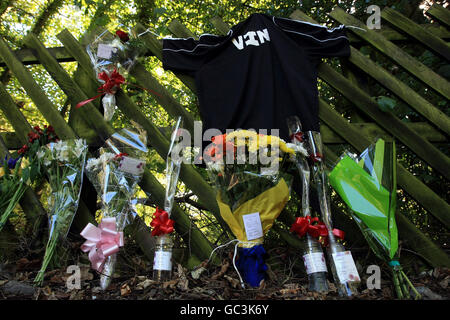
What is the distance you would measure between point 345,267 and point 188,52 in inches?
58.3

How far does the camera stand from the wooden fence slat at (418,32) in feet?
6.23

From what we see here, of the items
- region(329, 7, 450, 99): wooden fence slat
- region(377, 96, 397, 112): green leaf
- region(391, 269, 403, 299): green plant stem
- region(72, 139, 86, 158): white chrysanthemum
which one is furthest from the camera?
region(329, 7, 450, 99): wooden fence slat

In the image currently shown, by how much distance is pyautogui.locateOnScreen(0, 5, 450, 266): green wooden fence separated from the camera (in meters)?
1.59

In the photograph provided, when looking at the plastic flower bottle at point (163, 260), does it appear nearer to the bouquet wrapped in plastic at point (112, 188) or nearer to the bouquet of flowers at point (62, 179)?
the bouquet wrapped in plastic at point (112, 188)

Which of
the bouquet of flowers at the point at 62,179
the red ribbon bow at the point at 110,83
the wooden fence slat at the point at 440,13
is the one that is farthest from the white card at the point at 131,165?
the wooden fence slat at the point at 440,13

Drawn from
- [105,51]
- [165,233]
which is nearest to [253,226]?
[165,233]

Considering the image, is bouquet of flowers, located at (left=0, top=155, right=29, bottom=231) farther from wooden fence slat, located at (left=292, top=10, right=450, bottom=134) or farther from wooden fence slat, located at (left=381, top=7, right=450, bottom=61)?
wooden fence slat, located at (left=381, top=7, right=450, bottom=61)

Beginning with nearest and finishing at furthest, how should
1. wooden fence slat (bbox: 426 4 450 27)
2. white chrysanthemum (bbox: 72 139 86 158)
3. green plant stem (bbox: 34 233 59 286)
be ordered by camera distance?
green plant stem (bbox: 34 233 59 286) → white chrysanthemum (bbox: 72 139 86 158) → wooden fence slat (bbox: 426 4 450 27)

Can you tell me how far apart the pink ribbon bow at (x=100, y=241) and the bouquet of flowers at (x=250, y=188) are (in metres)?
0.51

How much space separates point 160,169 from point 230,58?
120 cm

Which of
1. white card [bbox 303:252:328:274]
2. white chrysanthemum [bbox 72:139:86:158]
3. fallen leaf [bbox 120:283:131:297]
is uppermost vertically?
white chrysanthemum [bbox 72:139:86:158]

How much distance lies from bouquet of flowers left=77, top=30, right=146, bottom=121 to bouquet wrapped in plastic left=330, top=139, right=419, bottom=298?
132cm

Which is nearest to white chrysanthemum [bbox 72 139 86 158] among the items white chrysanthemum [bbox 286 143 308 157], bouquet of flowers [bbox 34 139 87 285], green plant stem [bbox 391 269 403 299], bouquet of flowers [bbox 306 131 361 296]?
bouquet of flowers [bbox 34 139 87 285]
